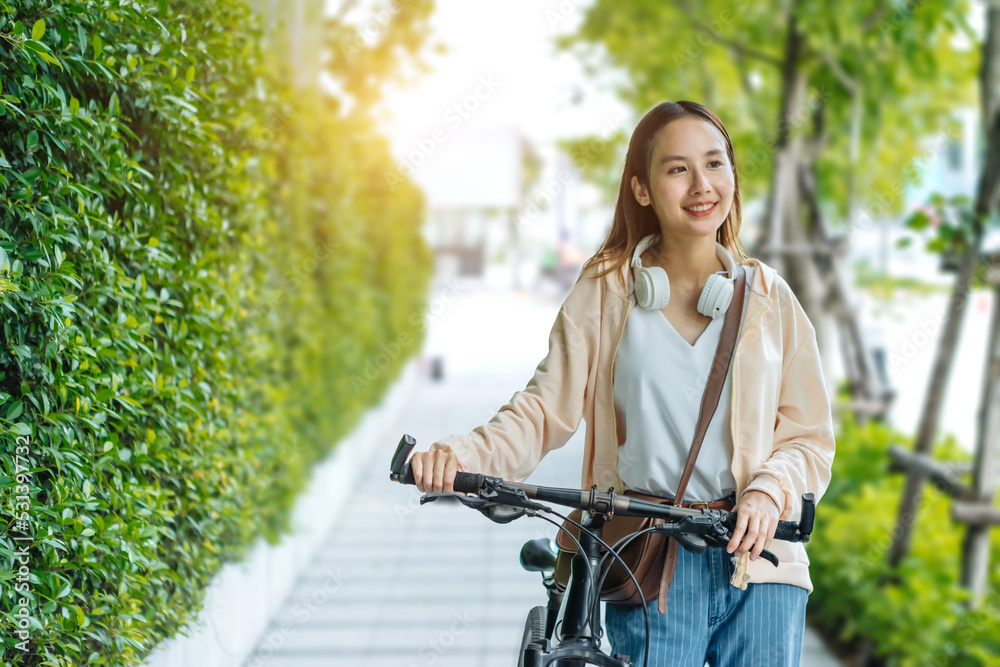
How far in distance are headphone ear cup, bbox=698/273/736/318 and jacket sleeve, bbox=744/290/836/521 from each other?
5.5 inches

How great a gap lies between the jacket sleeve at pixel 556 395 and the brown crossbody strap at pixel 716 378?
0.27 metres

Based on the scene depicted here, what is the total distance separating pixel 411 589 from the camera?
5.79 m

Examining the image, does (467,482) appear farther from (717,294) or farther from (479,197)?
(479,197)

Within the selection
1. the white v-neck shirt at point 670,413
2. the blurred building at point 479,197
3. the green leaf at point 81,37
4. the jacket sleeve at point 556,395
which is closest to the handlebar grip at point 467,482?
the jacket sleeve at point 556,395

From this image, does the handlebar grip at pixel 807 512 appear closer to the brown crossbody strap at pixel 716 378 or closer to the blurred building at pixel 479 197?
the brown crossbody strap at pixel 716 378

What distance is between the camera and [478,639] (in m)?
4.97

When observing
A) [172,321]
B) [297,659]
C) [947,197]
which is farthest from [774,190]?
[172,321]

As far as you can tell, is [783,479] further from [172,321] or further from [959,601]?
[959,601]

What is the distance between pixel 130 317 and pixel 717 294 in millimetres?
1451

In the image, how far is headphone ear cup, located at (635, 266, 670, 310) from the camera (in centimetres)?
209

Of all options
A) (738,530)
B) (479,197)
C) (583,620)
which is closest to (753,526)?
(738,530)

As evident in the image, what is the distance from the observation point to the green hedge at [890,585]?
4242 mm

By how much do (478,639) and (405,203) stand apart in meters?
8.69

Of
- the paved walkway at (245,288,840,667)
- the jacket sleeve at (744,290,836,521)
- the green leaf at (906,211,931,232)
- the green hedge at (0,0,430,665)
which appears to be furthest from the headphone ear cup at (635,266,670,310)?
the green leaf at (906,211,931,232)
